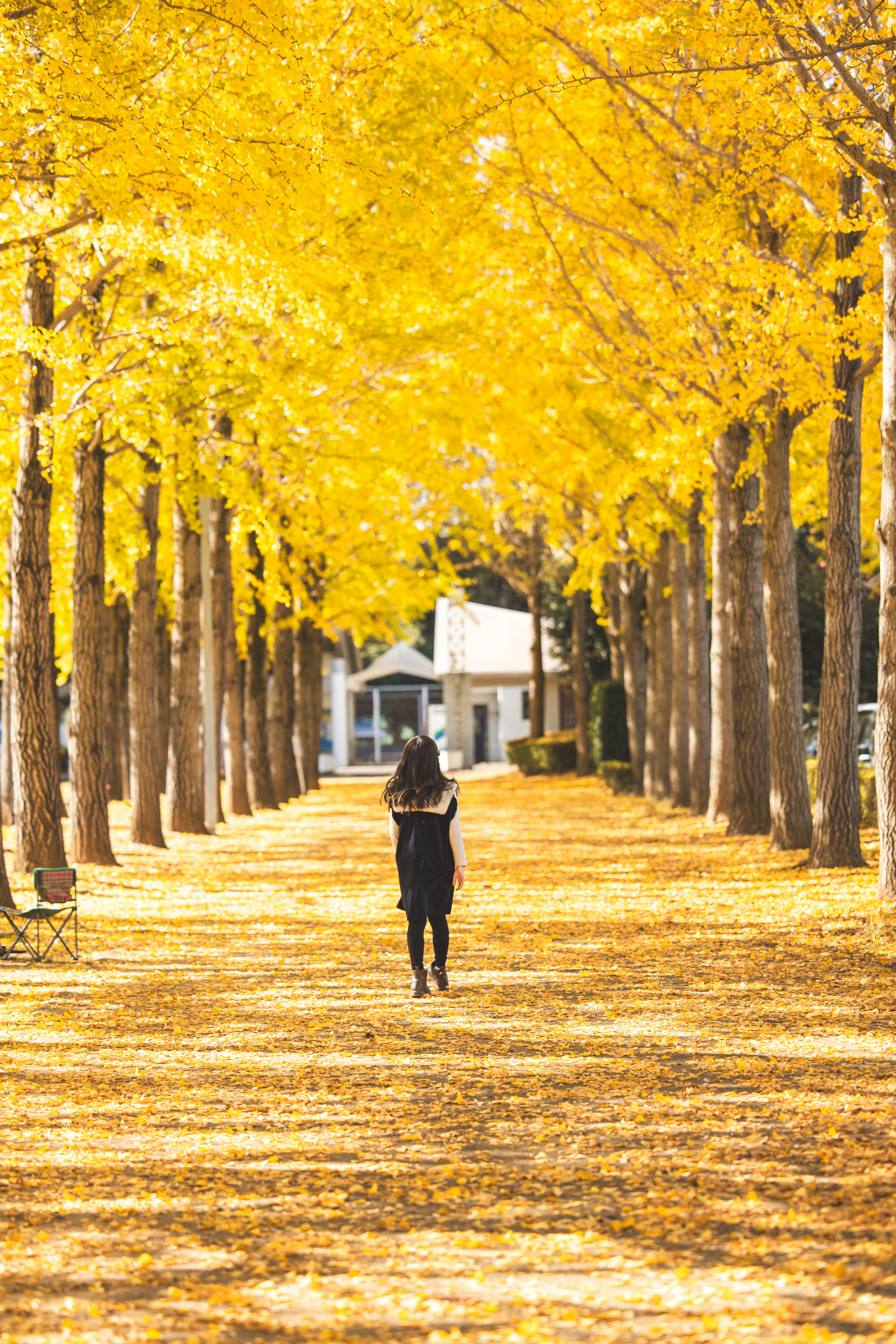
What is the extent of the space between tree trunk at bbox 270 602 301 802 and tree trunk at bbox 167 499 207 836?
8458 millimetres

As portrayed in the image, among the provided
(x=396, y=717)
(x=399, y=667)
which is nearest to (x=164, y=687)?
(x=399, y=667)

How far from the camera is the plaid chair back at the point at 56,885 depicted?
10891mm

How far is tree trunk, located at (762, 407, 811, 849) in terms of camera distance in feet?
52.5

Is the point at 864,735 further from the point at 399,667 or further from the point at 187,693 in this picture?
the point at 399,667

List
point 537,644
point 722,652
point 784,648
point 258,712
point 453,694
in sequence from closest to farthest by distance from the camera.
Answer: point 784,648
point 722,652
point 258,712
point 537,644
point 453,694

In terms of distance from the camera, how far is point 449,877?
371 inches

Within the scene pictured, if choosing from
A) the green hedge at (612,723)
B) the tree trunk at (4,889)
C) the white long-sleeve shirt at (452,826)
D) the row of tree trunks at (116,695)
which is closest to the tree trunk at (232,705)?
the row of tree trunks at (116,695)

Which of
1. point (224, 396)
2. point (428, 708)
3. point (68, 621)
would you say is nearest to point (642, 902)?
point (224, 396)

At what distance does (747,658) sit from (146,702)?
811 cm

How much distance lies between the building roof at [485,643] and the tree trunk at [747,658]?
104 ft

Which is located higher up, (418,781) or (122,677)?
(122,677)

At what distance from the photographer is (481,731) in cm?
5953

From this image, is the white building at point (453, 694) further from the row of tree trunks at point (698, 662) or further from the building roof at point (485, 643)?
the row of tree trunks at point (698, 662)

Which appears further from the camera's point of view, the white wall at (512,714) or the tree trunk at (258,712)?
the white wall at (512,714)
